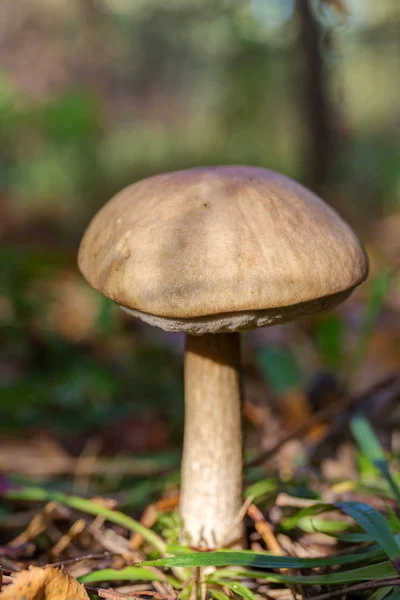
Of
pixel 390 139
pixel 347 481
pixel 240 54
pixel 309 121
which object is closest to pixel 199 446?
pixel 347 481

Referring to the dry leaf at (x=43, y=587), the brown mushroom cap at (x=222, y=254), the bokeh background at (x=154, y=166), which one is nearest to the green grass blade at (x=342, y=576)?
the dry leaf at (x=43, y=587)

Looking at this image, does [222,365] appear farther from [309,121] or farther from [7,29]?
[7,29]

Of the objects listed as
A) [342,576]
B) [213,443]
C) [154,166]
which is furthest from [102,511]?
[154,166]

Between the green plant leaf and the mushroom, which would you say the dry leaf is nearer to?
the mushroom

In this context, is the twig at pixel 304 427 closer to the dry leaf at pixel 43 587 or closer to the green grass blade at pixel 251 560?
the green grass blade at pixel 251 560

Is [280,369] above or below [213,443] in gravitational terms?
below

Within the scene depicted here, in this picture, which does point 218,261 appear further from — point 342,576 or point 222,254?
point 342,576

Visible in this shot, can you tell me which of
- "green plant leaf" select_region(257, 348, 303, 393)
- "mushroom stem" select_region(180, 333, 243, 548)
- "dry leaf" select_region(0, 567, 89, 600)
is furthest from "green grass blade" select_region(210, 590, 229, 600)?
"green plant leaf" select_region(257, 348, 303, 393)
